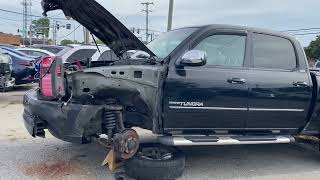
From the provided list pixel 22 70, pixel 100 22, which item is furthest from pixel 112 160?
pixel 22 70

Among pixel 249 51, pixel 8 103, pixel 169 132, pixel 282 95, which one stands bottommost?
pixel 8 103

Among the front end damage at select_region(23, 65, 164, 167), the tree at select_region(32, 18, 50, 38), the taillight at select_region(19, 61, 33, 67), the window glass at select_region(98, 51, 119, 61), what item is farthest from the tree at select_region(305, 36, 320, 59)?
the tree at select_region(32, 18, 50, 38)

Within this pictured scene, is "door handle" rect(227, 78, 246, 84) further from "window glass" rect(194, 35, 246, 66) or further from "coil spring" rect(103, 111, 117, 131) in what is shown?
"coil spring" rect(103, 111, 117, 131)

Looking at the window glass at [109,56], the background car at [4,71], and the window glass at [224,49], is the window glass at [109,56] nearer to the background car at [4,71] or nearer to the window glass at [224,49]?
the window glass at [224,49]

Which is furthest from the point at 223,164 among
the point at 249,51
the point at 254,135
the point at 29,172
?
the point at 29,172

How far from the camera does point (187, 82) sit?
5621 millimetres

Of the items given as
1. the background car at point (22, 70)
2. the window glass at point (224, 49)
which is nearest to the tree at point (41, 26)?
the background car at point (22, 70)

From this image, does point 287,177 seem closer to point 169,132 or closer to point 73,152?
point 169,132

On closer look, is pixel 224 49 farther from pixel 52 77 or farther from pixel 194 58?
pixel 52 77

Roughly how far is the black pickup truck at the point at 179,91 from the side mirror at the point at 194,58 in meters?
0.01

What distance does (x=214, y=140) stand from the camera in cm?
578

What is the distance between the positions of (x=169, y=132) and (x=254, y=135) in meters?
1.29

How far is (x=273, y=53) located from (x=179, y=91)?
1750 millimetres

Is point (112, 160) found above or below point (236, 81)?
below
